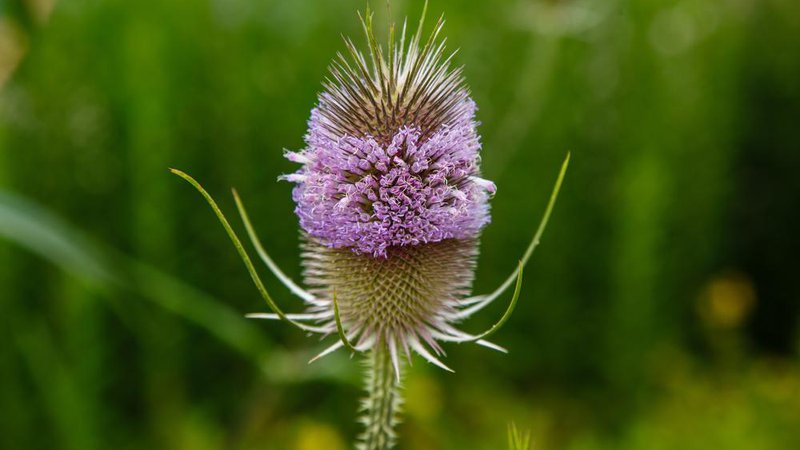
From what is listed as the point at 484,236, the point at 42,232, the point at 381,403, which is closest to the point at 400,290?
the point at 381,403

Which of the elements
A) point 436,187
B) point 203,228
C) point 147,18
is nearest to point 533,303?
point 203,228

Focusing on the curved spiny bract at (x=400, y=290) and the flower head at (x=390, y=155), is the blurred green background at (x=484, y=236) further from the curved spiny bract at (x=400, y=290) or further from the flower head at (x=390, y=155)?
the flower head at (x=390, y=155)

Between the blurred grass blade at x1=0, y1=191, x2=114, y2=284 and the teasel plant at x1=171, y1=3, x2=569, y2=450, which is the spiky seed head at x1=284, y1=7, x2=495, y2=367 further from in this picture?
the blurred grass blade at x1=0, y1=191, x2=114, y2=284

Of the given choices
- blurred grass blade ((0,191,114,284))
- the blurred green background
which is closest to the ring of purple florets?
blurred grass blade ((0,191,114,284))

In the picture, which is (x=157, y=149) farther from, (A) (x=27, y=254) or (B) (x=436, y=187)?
(B) (x=436, y=187)

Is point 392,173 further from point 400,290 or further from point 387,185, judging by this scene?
point 400,290

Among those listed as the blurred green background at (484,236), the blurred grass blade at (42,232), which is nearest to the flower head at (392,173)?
the blurred grass blade at (42,232)
